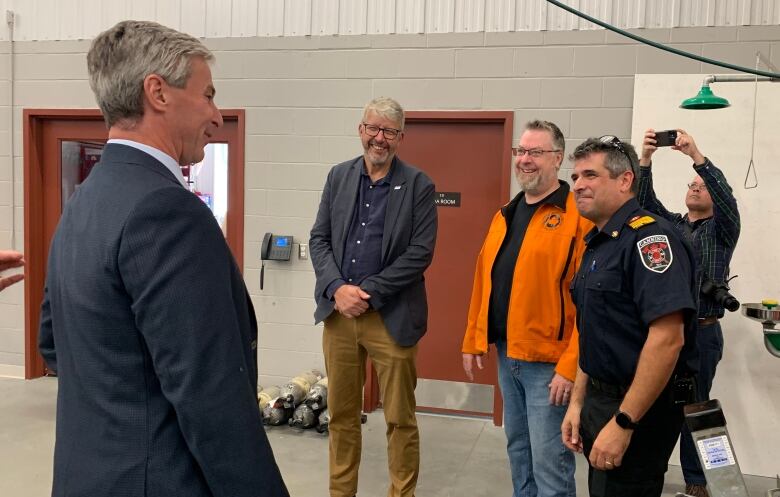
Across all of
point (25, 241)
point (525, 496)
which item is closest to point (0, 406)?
point (25, 241)

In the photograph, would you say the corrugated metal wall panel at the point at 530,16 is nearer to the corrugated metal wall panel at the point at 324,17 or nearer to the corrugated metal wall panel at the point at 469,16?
the corrugated metal wall panel at the point at 469,16

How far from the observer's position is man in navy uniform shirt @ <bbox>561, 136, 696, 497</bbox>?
179cm

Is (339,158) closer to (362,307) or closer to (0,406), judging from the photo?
(362,307)

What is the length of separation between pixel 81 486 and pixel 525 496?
1.95 m

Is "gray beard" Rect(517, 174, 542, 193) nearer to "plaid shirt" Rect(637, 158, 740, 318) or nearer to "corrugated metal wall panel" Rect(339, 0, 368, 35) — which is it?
"plaid shirt" Rect(637, 158, 740, 318)

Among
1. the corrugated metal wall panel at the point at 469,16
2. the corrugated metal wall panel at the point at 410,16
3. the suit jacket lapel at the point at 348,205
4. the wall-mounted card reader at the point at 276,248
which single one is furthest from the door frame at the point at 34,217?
the suit jacket lapel at the point at 348,205

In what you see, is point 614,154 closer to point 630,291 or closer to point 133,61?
point 630,291

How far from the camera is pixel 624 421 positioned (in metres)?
1.81

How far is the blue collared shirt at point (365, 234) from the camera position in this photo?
9.46ft

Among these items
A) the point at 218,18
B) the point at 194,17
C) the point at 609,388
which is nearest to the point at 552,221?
the point at 609,388

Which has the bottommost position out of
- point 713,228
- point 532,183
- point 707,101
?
point 713,228

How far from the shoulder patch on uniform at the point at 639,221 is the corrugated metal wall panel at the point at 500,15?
2.59 meters

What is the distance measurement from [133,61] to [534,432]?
195cm

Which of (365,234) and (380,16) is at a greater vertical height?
(380,16)
